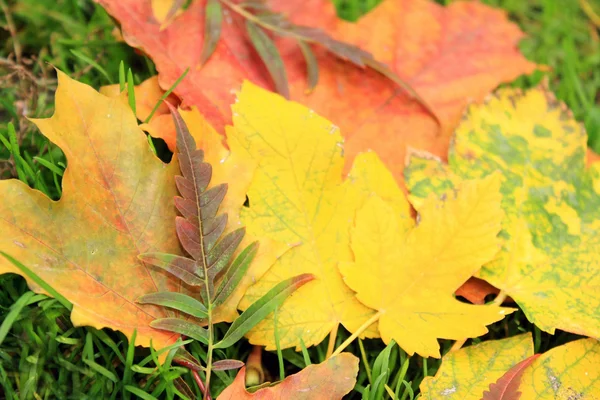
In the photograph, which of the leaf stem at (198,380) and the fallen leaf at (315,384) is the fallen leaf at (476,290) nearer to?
the fallen leaf at (315,384)

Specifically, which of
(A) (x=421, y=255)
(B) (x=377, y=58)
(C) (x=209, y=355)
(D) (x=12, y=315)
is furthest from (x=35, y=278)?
(B) (x=377, y=58)

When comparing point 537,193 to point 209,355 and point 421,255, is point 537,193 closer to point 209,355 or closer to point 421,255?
point 421,255

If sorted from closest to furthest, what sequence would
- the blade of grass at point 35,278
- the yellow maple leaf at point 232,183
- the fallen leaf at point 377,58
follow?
the blade of grass at point 35,278 < the yellow maple leaf at point 232,183 < the fallen leaf at point 377,58

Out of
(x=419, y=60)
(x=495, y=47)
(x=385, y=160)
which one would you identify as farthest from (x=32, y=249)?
(x=495, y=47)

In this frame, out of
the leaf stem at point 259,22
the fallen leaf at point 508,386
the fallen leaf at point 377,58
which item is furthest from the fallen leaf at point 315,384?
the leaf stem at point 259,22

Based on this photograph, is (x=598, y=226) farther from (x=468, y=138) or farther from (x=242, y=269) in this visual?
(x=242, y=269)

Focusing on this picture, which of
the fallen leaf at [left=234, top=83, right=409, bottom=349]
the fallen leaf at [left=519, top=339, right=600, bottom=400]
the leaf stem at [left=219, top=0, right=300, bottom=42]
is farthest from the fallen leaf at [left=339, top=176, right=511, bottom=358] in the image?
the leaf stem at [left=219, top=0, right=300, bottom=42]
